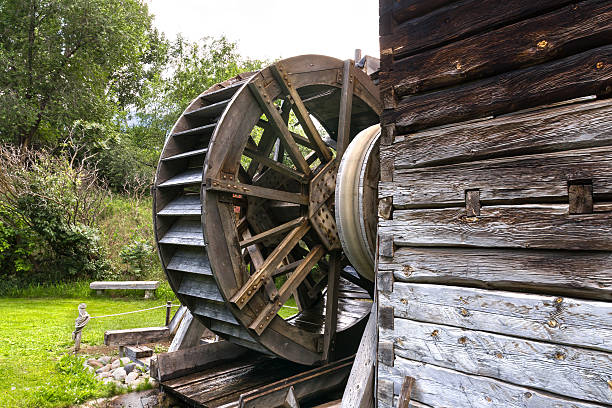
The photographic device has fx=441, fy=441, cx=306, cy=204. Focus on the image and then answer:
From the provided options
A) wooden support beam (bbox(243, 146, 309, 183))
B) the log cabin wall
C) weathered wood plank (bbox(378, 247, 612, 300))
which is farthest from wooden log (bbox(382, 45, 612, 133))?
wooden support beam (bbox(243, 146, 309, 183))

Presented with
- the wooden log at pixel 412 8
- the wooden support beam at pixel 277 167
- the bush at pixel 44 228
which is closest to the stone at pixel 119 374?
the wooden support beam at pixel 277 167

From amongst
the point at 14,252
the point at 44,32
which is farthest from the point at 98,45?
the point at 14,252

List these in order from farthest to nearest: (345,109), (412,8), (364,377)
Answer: (345,109), (364,377), (412,8)

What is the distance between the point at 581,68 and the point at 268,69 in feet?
9.87

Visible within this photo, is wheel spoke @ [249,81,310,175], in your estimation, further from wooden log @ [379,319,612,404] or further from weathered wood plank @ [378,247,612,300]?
wooden log @ [379,319,612,404]

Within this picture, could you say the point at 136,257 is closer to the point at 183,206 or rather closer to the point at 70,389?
the point at 70,389

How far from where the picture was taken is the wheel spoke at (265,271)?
375 cm

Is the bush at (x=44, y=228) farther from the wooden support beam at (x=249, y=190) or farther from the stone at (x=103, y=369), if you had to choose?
the wooden support beam at (x=249, y=190)

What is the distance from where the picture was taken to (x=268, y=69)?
427 centimetres

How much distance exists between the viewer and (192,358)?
405 cm

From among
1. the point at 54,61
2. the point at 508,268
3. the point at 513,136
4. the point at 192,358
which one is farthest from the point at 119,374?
the point at 54,61

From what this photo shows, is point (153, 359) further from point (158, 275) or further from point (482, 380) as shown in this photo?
point (158, 275)

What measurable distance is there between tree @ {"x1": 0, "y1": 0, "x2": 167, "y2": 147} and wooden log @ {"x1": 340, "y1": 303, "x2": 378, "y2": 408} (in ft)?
41.1

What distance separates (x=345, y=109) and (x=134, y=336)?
344 centimetres
